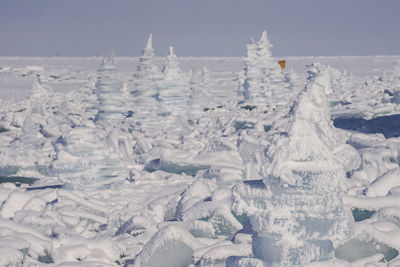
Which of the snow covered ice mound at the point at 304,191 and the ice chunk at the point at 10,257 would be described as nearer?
the snow covered ice mound at the point at 304,191

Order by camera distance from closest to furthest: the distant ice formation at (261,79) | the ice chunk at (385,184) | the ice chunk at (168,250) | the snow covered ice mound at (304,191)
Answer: the snow covered ice mound at (304,191), the ice chunk at (168,250), the ice chunk at (385,184), the distant ice formation at (261,79)

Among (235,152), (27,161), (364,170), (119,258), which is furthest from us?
(27,161)

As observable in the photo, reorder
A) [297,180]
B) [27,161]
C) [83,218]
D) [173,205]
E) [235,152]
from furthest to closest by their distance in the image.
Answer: [27,161] → [235,152] → [83,218] → [173,205] → [297,180]

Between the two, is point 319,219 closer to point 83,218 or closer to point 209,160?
point 83,218

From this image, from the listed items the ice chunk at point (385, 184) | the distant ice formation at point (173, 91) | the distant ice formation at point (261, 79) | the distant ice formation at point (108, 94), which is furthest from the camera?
the distant ice formation at point (261, 79)

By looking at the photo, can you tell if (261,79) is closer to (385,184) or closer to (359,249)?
(385,184)

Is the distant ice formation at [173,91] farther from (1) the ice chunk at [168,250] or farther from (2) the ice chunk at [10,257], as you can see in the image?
(2) the ice chunk at [10,257]

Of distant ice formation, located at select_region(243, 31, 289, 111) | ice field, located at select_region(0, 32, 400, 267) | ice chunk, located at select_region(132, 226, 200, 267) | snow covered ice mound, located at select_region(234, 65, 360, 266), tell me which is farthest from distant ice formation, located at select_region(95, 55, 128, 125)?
snow covered ice mound, located at select_region(234, 65, 360, 266)

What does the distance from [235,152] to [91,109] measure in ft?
73.5

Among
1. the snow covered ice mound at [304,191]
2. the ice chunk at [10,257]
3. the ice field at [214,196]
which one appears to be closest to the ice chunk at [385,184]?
the ice field at [214,196]

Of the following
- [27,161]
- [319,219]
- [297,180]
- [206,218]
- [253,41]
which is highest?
[253,41]

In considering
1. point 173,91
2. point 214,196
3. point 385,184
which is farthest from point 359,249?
point 173,91

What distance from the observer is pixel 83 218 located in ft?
33.8

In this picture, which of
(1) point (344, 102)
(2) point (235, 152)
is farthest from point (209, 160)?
(1) point (344, 102)
